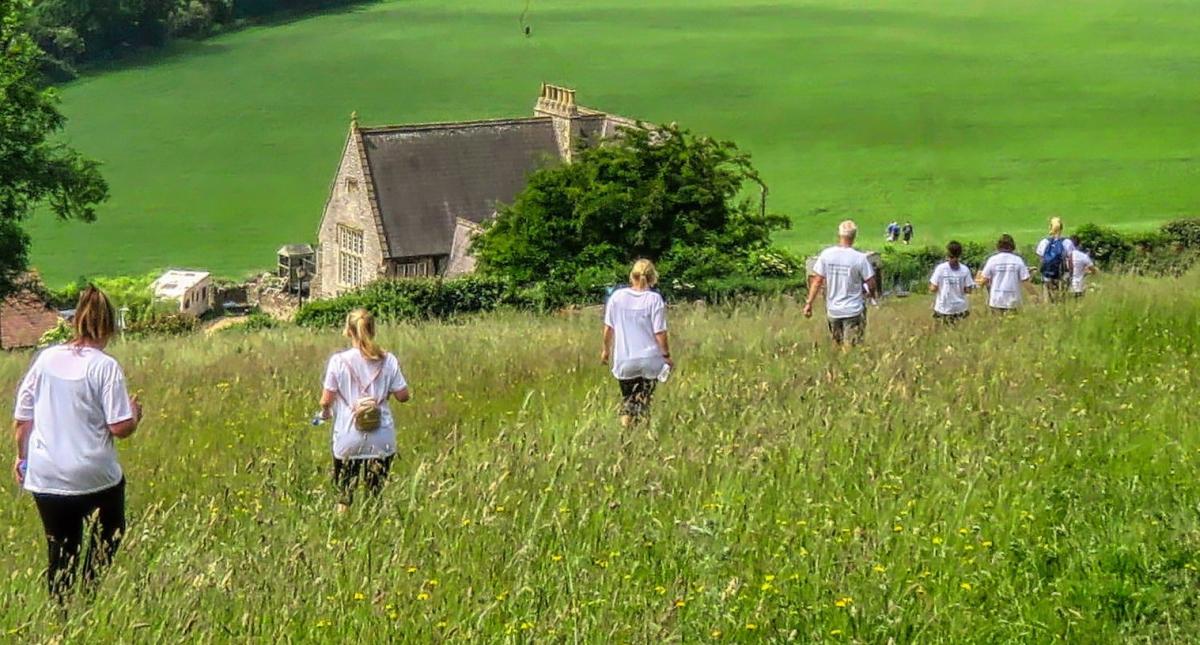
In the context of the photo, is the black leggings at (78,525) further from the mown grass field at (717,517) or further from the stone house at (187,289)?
the stone house at (187,289)

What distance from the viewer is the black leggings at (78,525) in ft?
22.5

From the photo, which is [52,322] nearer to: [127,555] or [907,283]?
[907,283]

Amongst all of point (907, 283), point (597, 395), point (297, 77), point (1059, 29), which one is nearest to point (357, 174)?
point (907, 283)

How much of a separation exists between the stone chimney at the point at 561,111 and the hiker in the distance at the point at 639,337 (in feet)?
176

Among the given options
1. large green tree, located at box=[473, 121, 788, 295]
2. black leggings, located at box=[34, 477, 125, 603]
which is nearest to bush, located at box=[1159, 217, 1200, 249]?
large green tree, located at box=[473, 121, 788, 295]

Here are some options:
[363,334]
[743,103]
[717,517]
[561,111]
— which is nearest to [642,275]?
[363,334]

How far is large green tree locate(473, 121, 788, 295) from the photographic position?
124ft

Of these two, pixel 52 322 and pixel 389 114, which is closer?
pixel 52 322

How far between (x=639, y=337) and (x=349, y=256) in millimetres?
53964

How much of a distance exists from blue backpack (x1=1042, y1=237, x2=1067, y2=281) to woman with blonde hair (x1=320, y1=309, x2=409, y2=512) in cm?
1258

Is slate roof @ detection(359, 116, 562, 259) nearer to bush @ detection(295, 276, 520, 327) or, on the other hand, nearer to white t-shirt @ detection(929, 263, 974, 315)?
bush @ detection(295, 276, 520, 327)

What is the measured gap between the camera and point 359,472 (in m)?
8.49

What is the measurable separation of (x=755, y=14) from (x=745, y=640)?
127 metres

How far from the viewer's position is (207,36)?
383 feet
